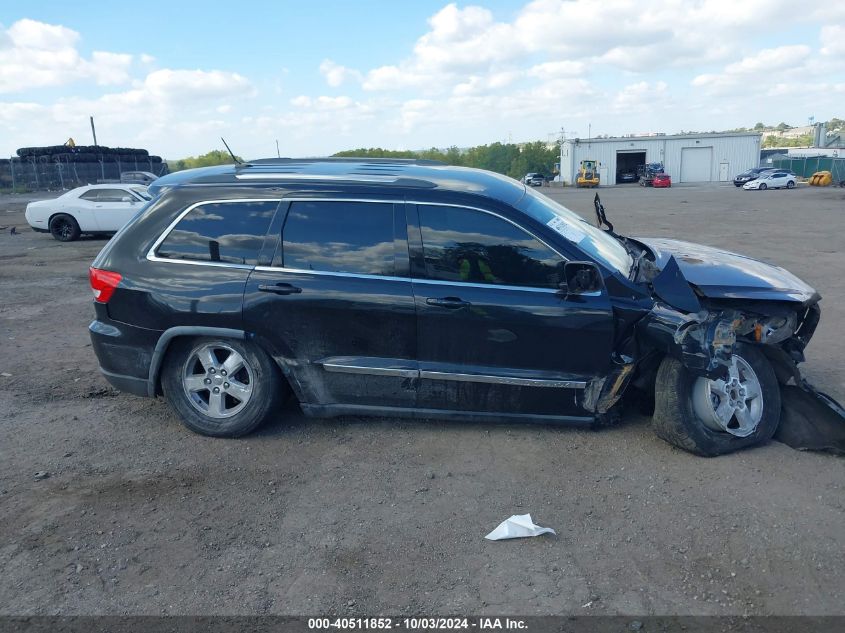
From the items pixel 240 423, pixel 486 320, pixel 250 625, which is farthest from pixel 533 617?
pixel 240 423

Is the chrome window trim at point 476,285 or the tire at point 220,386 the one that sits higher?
the chrome window trim at point 476,285

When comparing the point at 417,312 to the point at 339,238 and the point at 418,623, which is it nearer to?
the point at 339,238

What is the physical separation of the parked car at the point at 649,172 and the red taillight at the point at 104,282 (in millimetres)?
58696

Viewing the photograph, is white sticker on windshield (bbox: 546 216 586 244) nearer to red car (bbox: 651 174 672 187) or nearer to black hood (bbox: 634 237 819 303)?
black hood (bbox: 634 237 819 303)

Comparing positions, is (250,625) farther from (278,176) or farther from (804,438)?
(804,438)

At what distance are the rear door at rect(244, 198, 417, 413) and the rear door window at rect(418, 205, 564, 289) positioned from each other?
7.9 inches

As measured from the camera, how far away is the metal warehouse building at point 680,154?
2682 inches

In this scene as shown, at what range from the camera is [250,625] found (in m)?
2.97

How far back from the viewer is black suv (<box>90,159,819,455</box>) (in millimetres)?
4367

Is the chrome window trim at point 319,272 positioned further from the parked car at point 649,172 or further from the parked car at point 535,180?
the parked car at point 535,180

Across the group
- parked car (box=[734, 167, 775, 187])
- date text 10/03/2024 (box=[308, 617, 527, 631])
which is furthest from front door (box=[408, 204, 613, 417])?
parked car (box=[734, 167, 775, 187])

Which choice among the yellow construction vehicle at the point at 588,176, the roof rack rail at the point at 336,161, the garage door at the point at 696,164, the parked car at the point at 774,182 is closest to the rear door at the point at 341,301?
the roof rack rail at the point at 336,161

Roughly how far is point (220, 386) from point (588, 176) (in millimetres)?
60158

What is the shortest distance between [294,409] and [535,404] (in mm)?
1884
